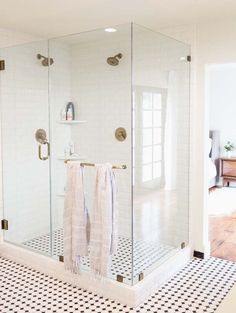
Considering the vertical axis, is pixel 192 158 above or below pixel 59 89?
below

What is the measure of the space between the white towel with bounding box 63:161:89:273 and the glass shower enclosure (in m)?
0.13

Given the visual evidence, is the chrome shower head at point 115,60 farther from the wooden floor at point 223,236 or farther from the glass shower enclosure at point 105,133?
the wooden floor at point 223,236

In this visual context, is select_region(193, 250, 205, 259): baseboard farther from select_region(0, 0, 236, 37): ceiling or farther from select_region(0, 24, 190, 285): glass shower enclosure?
select_region(0, 0, 236, 37): ceiling

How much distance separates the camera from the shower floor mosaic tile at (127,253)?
9.59ft

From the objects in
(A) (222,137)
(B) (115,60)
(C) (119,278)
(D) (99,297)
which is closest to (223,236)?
(C) (119,278)

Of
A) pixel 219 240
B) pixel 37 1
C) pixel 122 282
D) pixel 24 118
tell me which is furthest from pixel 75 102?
pixel 219 240

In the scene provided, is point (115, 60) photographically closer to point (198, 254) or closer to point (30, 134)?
point (30, 134)

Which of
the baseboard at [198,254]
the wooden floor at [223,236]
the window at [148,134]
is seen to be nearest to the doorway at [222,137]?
the wooden floor at [223,236]

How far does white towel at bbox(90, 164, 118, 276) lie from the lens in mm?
2756

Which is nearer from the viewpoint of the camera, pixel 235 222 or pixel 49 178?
pixel 49 178

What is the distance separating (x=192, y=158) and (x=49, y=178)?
1.55 m

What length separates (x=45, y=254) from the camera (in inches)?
131

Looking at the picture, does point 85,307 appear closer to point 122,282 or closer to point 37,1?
point 122,282

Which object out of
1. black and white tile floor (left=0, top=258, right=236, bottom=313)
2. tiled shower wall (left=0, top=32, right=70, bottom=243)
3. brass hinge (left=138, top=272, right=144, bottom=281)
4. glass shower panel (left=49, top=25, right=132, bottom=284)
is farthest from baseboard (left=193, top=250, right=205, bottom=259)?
tiled shower wall (left=0, top=32, right=70, bottom=243)
